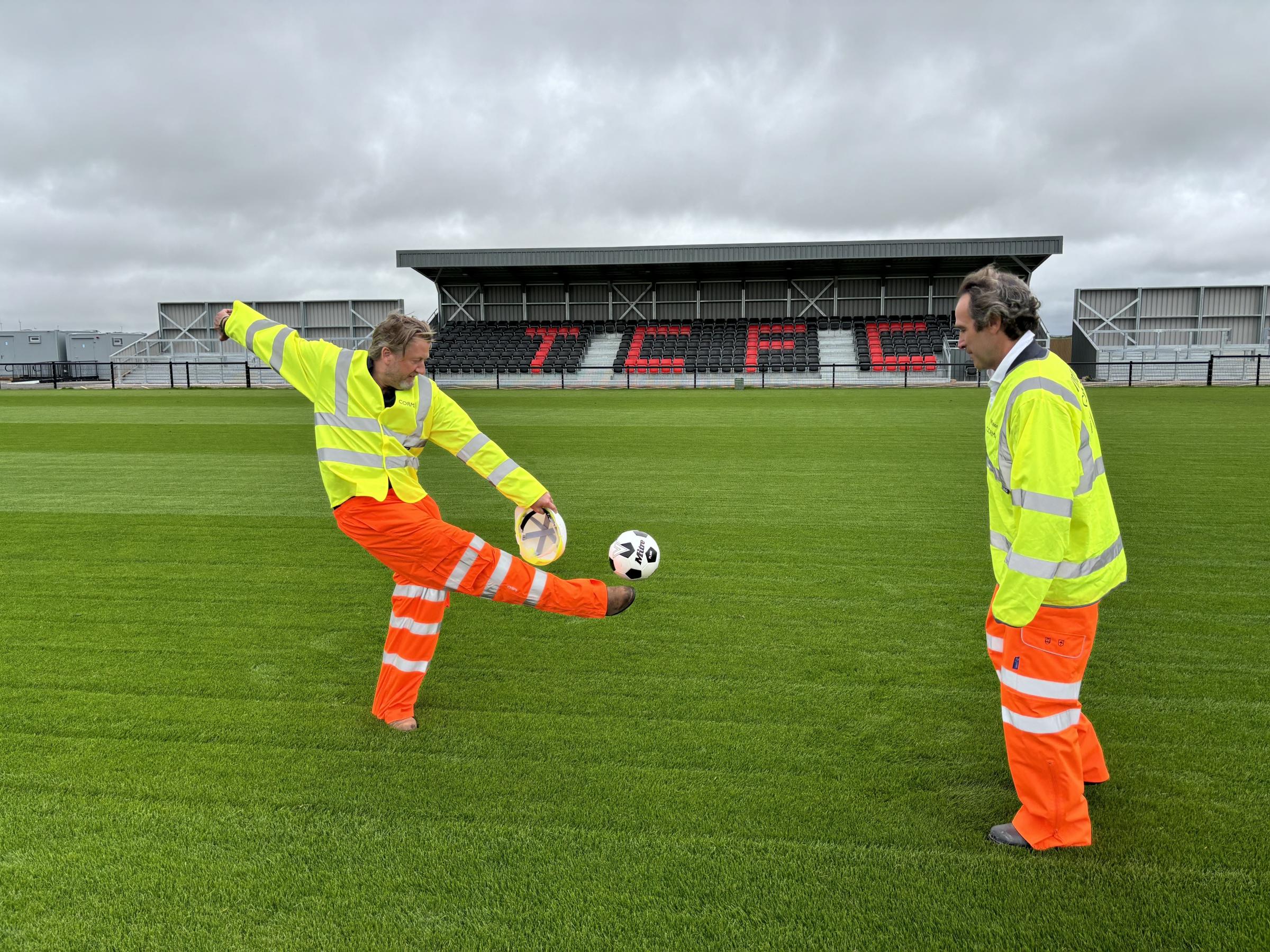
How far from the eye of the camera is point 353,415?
11.7 feet

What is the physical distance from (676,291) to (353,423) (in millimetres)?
47926

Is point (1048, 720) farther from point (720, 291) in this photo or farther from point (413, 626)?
point (720, 291)

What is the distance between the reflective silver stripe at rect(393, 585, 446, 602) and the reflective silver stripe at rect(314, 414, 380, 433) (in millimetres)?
775

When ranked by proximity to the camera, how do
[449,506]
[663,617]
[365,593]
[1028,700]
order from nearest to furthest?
[1028,700] < [663,617] < [365,593] < [449,506]

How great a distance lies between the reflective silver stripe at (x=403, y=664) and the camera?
379 cm

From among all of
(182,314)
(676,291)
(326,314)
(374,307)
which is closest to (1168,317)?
(676,291)

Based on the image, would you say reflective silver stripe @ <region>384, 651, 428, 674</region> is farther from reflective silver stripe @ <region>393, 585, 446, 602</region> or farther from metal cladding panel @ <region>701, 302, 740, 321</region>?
metal cladding panel @ <region>701, 302, 740, 321</region>

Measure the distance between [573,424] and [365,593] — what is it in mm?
12750

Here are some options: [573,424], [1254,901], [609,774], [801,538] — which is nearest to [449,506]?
[801,538]

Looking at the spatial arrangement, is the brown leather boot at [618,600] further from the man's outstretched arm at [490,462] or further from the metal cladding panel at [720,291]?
the metal cladding panel at [720,291]

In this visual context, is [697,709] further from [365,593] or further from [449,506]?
[449,506]

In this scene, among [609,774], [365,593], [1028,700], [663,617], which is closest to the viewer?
[1028,700]

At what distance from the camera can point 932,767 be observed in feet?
11.1

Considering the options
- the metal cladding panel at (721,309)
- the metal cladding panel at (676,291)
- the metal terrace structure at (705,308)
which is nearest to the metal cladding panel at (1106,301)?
the metal terrace structure at (705,308)
